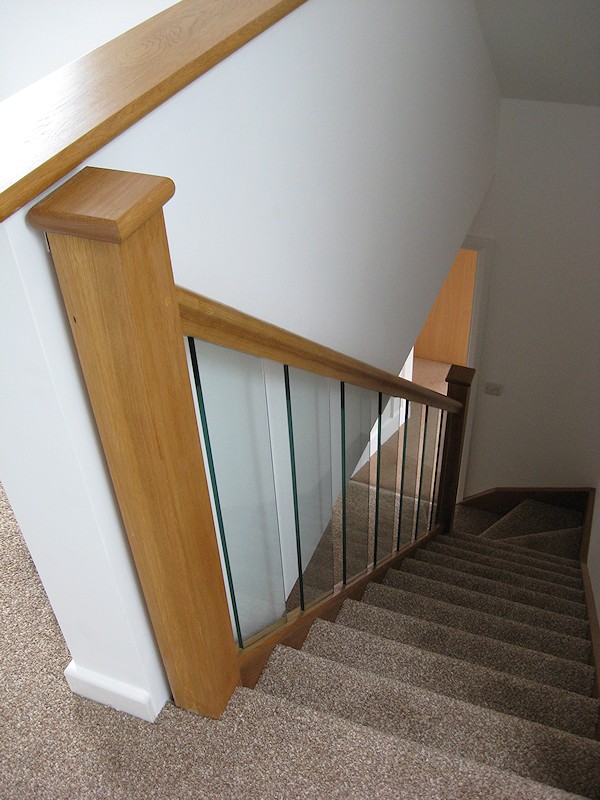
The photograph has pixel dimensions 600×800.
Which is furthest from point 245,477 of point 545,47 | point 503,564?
point 545,47

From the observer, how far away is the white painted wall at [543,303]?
15.2 ft

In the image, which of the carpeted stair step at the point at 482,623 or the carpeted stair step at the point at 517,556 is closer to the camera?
the carpeted stair step at the point at 482,623

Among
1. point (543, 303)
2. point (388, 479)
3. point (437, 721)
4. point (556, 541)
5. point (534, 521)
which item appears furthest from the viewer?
point (534, 521)

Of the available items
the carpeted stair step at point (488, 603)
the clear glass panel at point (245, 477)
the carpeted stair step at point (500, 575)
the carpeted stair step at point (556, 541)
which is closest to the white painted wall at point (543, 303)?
the carpeted stair step at point (556, 541)

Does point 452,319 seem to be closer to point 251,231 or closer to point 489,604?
point 489,604

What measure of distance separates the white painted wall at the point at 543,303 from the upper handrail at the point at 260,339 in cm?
317

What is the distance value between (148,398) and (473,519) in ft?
18.5

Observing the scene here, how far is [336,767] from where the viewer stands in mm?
1471

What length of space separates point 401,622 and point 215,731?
1.04 m

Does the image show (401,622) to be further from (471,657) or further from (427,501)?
(427,501)

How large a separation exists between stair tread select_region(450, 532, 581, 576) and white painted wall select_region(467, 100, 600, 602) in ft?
4.25

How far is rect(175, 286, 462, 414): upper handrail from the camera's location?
1.23 m

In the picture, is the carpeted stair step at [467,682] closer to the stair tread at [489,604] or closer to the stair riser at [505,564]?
the stair tread at [489,604]

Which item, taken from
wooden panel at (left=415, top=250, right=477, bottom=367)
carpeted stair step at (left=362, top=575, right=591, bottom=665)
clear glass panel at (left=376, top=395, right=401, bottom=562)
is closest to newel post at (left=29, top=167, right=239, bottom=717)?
carpeted stair step at (left=362, top=575, right=591, bottom=665)
